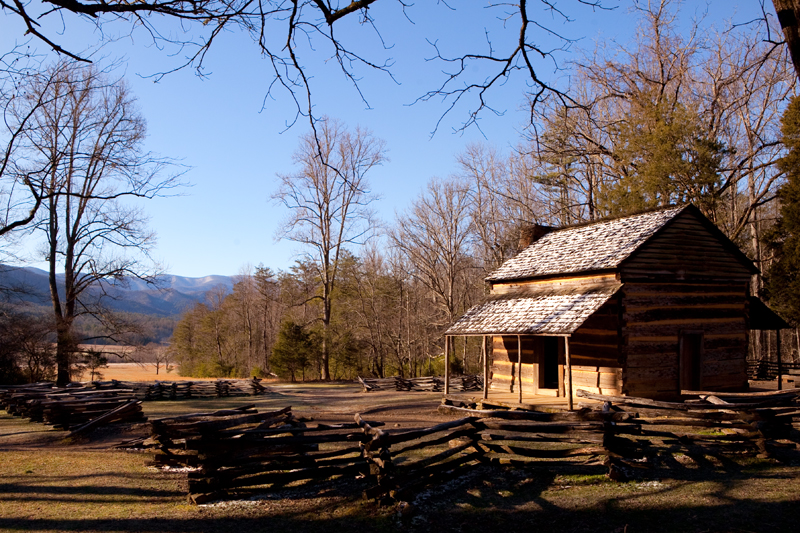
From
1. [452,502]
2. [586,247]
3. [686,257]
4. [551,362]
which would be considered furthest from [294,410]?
[686,257]

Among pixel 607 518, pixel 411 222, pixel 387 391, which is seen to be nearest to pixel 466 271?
pixel 411 222

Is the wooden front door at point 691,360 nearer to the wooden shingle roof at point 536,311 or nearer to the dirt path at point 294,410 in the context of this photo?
the wooden shingle roof at point 536,311

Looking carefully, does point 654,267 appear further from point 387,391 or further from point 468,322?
point 387,391

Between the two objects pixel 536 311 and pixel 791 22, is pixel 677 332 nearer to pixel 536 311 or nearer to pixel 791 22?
pixel 536 311

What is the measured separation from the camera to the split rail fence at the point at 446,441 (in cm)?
788

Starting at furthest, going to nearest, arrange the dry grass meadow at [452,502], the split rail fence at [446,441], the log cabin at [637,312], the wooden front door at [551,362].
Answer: the wooden front door at [551,362] → the log cabin at [637,312] → the split rail fence at [446,441] → the dry grass meadow at [452,502]

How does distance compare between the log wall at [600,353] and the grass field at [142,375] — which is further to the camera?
the grass field at [142,375]

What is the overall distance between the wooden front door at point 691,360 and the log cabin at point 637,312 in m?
0.03

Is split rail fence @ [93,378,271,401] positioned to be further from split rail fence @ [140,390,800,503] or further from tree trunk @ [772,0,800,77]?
tree trunk @ [772,0,800,77]

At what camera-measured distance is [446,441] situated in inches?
360

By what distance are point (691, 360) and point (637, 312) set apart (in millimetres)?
2549

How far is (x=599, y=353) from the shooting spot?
14898 mm

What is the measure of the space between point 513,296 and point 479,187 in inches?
813

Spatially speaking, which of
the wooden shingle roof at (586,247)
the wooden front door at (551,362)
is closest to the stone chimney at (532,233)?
the wooden shingle roof at (586,247)
